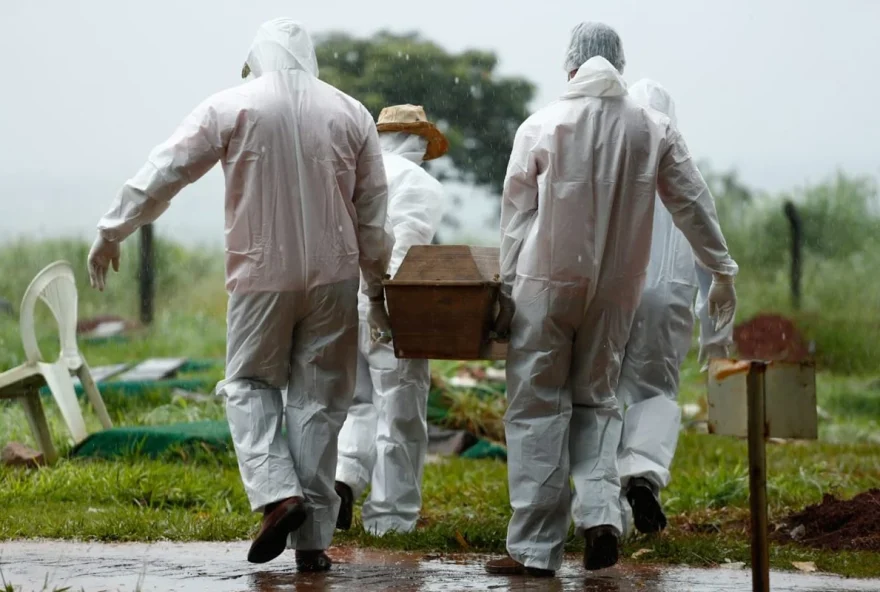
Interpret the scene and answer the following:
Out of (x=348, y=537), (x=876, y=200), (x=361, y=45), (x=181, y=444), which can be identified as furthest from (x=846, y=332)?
(x=348, y=537)

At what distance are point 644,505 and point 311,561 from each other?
4.61ft

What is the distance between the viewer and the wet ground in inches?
161

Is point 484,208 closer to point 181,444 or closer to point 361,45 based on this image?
point 361,45

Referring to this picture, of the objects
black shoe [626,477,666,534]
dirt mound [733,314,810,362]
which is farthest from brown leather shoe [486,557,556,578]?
dirt mound [733,314,810,362]

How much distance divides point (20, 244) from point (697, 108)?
5763 millimetres

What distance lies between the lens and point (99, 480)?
6109 mm

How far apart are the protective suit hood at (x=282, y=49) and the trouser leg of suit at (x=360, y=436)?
49.3 inches

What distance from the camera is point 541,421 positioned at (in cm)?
448

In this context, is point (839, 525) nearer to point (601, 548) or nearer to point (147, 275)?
point (601, 548)

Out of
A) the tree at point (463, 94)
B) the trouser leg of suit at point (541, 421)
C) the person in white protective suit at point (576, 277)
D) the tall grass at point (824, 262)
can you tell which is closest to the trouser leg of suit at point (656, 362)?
the person in white protective suit at point (576, 277)

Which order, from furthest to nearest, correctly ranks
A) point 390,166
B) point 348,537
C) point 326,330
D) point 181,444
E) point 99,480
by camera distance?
point 181,444, point 99,480, point 390,166, point 348,537, point 326,330

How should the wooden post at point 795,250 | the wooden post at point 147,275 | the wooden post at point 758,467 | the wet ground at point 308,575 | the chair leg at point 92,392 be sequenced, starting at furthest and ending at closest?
the wooden post at point 147,275
the wooden post at point 795,250
the chair leg at point 92,392
the wet ground at point 308,575
the wooden post at point 758,467

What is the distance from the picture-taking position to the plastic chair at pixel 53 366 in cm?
683

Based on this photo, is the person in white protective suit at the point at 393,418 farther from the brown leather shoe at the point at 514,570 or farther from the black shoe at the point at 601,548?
the black shoe at the point at 601,548
